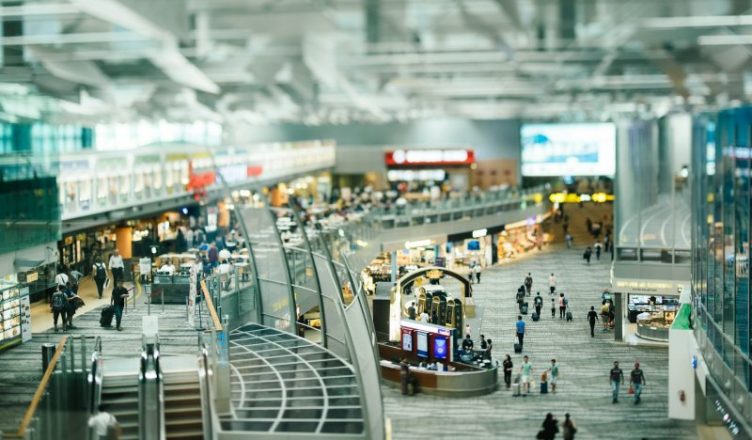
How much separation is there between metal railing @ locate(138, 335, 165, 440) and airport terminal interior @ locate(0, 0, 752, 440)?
1.1 inches

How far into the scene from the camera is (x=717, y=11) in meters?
12.7

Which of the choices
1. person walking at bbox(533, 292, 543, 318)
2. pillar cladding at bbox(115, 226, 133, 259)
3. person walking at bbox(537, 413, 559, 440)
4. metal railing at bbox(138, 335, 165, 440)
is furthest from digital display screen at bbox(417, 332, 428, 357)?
pillar cladding at bbox(115, 226, 133, 259)

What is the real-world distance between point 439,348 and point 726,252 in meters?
8.25

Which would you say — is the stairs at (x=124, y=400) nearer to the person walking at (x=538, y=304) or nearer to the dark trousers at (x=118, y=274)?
the dark trousers at (x=118, y=274)

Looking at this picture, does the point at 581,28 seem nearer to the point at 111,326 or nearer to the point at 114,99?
the point at 111,326

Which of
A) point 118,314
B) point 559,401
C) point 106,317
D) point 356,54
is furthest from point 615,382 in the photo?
point 106,317

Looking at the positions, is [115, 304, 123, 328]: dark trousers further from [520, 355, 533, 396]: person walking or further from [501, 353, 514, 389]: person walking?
[501, 353, 514, 389]: person walking

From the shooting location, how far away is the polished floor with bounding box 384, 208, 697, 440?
652 inches

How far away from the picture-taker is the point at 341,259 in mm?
20016

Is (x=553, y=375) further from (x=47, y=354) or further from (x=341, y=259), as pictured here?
(x=47, y=354)

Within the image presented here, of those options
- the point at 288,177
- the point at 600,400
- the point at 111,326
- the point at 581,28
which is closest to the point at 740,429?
the point at 581,28

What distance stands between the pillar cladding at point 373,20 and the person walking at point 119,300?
223 inches

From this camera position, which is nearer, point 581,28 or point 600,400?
point 581,28

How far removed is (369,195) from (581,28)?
99.7 feet
